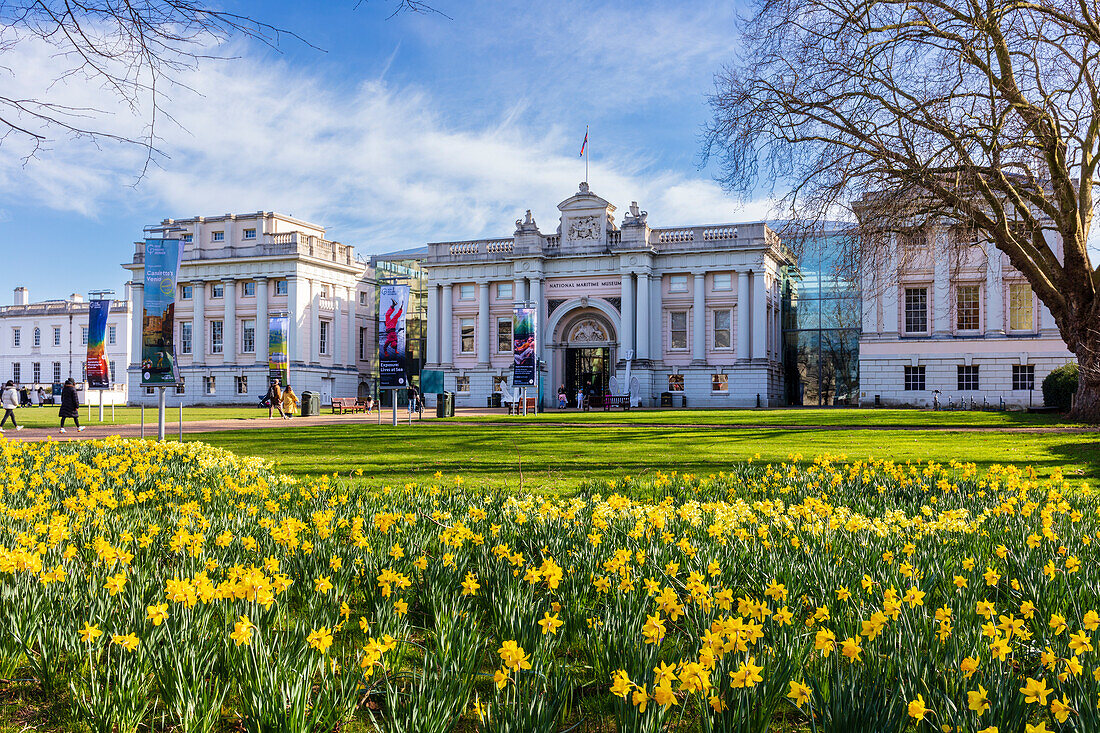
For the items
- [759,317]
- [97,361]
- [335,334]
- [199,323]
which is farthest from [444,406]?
[199,323]

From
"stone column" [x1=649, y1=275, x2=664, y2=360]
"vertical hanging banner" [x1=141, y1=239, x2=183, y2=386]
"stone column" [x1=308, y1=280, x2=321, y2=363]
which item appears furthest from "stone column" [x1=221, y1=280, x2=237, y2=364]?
"vertical hanging banner" [x1=141, y1=239, x2=183, y2=386]

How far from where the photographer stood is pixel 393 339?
26.5m

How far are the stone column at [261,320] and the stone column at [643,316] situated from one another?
26.4 meters

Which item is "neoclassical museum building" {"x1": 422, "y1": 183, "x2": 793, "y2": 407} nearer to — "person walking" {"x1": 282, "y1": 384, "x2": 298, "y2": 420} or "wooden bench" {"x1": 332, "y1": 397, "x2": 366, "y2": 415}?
"wooden bench" {"x1": 332, "y1": 397, "x2": 366, "y2": 415}

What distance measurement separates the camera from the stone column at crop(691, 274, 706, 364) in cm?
5016

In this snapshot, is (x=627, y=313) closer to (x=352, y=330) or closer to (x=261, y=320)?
(x=352, y=330)

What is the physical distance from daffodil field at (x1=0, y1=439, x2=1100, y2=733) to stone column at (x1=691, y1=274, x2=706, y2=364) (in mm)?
43566

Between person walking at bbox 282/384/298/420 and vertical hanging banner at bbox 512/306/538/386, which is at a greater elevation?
vertical hanging banner at bbox 512/306/538/386

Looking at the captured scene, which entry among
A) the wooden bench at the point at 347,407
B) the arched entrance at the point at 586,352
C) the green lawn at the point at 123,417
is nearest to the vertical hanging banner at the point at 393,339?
the green lawn at the point at 123,417

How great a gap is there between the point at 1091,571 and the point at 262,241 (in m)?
61.2

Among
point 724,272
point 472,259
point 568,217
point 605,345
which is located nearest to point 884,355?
point 724,272

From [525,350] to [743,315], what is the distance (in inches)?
807

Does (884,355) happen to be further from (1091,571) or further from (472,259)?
(1091,571)

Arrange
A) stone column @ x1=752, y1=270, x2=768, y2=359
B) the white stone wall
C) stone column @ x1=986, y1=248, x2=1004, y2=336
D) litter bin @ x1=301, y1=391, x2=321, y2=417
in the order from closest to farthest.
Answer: litter bin @ x1=301, y1=391, x2=321, y2=417
the white stone wall
stone column @ x1=986, y1=248, x2=1004, y2=336
stone column @ x1=752, y1=270, x2=768, y2=359
